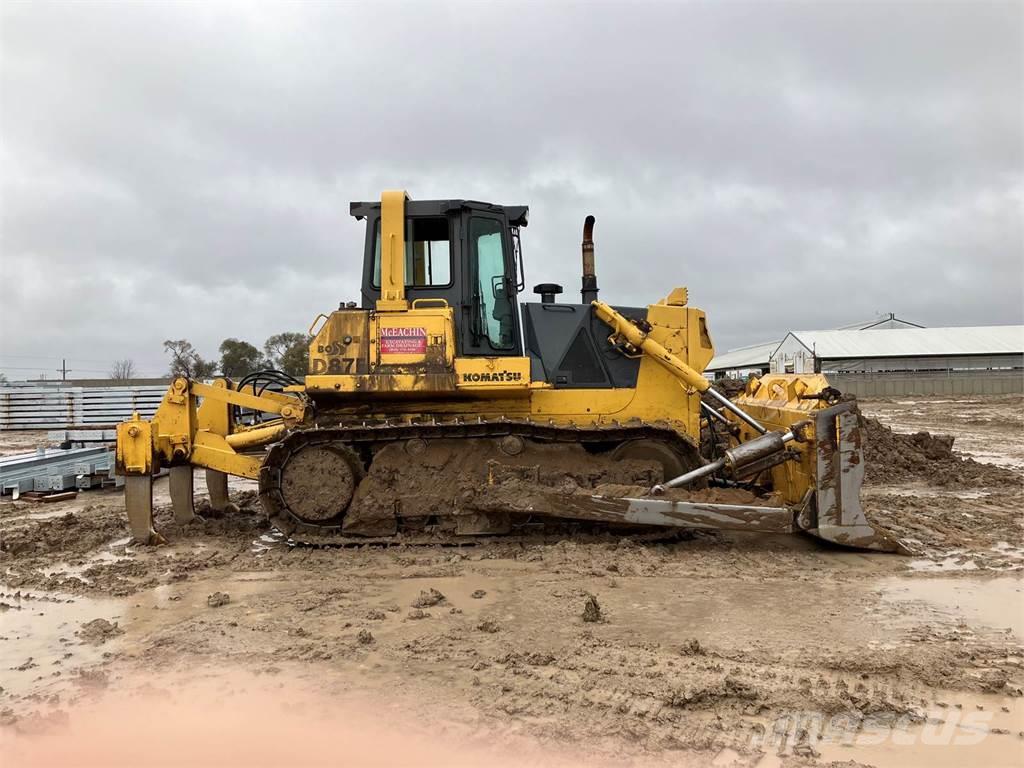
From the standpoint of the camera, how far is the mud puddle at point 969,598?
461 cm

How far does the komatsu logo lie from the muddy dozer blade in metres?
2.76

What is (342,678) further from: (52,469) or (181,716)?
(52,469)

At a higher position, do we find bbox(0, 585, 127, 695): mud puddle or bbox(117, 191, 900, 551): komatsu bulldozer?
bbox(117, 191, 900, 551): komatsu bulldozer

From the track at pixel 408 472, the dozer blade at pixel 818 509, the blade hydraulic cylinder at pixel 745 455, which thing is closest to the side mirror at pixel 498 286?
the track at pixel 408 472

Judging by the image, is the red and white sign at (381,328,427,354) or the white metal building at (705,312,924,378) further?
the white metal building at (705,312,924,378)

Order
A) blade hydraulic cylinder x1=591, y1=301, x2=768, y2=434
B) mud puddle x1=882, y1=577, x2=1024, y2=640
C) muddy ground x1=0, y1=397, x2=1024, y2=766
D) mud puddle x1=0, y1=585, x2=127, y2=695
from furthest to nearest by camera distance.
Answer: blade hydraulic cylinder x1=591, y1=301, x2=768, y2=434, mud puddle x1=882, y1=577, x2=1024, y2=640, mud puddle x1=0, y1=585, x2=127, y2=695, muddy ground x1=0, y1=397, x2=1024, y2=766

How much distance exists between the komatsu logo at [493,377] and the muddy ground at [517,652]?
1583mm

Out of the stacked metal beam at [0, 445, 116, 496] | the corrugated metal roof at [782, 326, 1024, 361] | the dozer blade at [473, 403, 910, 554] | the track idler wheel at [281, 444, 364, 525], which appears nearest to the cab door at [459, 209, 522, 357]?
the track idler wheel at [281, 444, 364, 525]

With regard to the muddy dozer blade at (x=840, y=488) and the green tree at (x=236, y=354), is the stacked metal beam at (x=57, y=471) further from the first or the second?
the green tree at (x=236, y=354)

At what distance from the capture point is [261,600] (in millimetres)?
5168

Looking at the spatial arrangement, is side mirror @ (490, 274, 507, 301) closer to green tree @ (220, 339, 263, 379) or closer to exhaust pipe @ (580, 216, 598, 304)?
exhaust pipe @ (580, 216, 598, 304)

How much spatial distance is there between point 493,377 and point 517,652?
3070 mm

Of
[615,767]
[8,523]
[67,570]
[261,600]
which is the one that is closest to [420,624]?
[261,600]

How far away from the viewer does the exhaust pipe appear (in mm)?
7789
